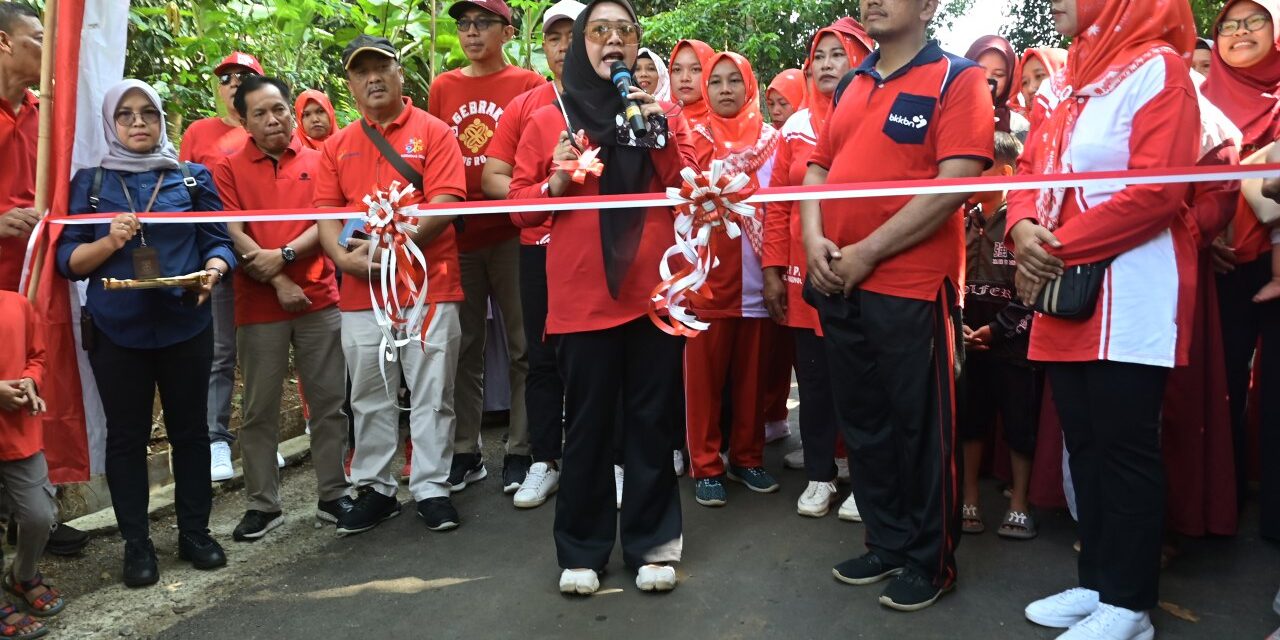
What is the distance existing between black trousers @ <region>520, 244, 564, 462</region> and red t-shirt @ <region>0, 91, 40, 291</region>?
2203mm

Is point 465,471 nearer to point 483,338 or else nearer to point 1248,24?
point 483,338

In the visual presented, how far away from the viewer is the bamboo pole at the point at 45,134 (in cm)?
388

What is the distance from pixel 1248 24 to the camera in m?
4.20

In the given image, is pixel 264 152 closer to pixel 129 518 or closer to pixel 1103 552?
pixel 129 518

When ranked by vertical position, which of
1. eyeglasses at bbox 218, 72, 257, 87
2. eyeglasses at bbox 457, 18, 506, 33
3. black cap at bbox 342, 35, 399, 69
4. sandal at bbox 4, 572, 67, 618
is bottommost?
sandal at bbox 4, 572, 67, 618

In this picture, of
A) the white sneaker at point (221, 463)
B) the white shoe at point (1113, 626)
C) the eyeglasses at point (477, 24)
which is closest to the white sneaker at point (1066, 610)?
the white shoe at point (1113, 626)

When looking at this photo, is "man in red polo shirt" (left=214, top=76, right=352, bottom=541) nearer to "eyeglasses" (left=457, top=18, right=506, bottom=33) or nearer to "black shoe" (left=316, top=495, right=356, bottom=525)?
"black shoe" (left=316, top=495, right=356, bottom=525)

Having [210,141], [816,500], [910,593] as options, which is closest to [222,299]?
[210,141]

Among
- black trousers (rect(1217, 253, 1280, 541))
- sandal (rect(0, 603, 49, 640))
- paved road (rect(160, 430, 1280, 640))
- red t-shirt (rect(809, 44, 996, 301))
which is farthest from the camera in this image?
black trousers (rect(1217, 253, 1280, 541))

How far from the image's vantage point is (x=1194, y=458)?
12.5 ft

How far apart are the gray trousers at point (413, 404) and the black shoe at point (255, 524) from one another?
0.47m

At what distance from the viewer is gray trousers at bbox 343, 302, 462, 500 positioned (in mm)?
4547

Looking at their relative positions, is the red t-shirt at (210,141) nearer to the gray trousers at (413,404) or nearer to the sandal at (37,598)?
the gray trousers at (413,404)

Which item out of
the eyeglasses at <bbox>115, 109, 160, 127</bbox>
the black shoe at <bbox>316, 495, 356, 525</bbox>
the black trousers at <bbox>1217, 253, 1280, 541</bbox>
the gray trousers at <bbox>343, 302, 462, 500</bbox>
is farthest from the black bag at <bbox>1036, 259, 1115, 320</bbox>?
the eyeglasses at <bbox>115, 109, 160, 127</bbox>
